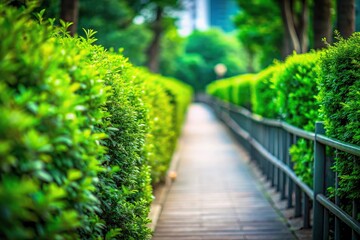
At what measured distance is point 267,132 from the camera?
913 centimetres

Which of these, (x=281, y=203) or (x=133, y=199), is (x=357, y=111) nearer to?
(x=133, y=199)

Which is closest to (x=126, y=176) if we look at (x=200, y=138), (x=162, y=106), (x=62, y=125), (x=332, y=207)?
(x=62, y=125)

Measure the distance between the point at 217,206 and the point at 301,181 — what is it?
6.04 feet

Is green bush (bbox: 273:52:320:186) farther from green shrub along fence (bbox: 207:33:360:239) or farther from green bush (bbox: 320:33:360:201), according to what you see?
green bush (bbox: 320:33:360:201)

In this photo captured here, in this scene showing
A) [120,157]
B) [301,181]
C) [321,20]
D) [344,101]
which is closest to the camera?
[120,157]

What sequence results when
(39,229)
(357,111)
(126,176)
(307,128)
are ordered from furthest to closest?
1. (307,128)
2. (126,176)
3. (357,111)
4. (39,229)

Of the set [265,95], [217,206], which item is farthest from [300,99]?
[265,95]

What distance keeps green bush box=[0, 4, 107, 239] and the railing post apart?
2874mm

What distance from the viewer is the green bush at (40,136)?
70.4 inches

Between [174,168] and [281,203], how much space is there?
412cm

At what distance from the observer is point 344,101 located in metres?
4.16

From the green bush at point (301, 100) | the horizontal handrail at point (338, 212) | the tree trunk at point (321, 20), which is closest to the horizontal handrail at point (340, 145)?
the horizontal handrail at point (338, 212)

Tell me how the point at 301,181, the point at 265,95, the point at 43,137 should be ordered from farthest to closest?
1. the point at 265,95
2. the point at 301,181
3. the point at 43,137

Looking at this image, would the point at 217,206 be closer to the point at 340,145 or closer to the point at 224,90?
the point at 340,145
